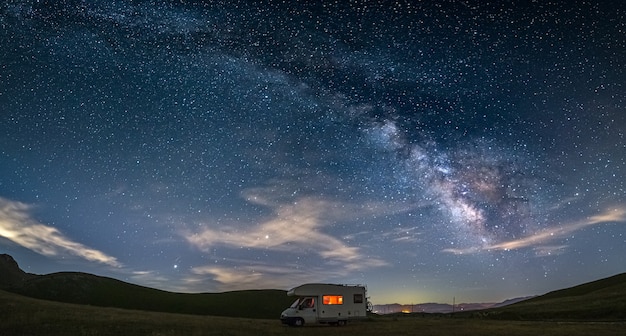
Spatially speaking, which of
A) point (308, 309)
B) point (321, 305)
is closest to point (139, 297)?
point (308, 309)

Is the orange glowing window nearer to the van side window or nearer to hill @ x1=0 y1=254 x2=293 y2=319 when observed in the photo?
the van side window

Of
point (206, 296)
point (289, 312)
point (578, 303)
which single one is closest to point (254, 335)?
point (289, 312)

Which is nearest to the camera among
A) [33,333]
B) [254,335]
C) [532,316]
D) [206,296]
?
[33,333]

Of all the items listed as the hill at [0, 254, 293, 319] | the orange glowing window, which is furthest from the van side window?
the hill at [0, 254, 293, 319]

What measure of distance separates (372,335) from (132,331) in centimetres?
1582

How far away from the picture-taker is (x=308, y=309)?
3988cm

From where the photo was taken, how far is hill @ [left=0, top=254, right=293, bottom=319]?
10531cm

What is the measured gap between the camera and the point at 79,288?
113938mm

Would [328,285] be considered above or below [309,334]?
above

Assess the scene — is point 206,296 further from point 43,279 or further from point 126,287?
point 43,279

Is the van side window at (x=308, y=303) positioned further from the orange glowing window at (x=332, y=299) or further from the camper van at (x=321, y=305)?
the orange glowing window at (x=332, y=299)

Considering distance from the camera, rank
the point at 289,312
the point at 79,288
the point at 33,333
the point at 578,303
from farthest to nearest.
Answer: the point at 79,288
the point at 578,303
the point at 289,312
the point at 33,333

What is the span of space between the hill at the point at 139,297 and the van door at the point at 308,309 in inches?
2501

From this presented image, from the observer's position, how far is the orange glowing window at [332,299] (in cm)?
4044
